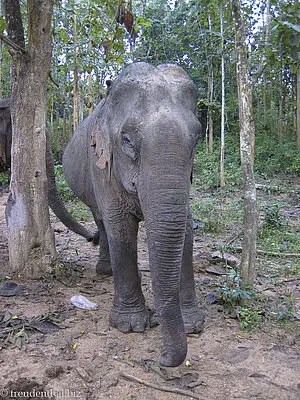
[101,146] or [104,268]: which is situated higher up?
[101,146]

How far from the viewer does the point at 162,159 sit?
10.4 ft

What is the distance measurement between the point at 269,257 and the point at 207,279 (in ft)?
5.12

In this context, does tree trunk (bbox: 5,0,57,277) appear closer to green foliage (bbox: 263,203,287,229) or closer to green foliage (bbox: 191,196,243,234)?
green foliage (bbox: 191,196,243,234)

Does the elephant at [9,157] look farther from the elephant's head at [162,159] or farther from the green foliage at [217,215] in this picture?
the green foliage at [217,215]

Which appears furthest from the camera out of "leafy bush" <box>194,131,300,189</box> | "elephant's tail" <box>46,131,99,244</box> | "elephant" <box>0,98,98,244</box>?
"leafy bush" <box>194,131,300,189</box>

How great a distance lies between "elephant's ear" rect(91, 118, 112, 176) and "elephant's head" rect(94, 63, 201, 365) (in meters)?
0.19

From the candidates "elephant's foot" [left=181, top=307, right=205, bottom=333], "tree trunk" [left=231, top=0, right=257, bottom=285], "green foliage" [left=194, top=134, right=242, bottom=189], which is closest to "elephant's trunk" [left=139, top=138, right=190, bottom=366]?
"elephant's foot" [left=181, top=307, right=205, bottom=333]

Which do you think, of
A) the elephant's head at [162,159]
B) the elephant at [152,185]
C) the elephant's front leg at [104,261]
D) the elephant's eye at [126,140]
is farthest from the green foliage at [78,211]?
the elephant's eye at [126,140]

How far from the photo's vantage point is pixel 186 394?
2975 millimetres

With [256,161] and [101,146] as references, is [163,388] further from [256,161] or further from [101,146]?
[256,161]

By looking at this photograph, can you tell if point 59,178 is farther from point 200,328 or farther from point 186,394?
point 186,394

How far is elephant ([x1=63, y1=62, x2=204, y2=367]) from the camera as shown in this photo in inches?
123

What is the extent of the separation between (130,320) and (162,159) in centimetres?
176

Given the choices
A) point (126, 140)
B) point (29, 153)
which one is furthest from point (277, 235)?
point (126, 140)
